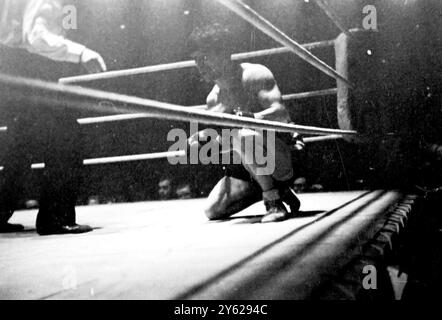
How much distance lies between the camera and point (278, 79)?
3816mm

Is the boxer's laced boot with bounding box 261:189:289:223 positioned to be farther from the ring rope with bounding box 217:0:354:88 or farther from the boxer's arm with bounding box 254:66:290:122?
the ring rope with bounding box 217:0:354:88

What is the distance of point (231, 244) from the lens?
1218 millimetres

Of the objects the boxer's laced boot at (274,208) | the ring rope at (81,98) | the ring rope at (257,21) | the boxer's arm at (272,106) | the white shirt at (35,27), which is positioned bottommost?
the boxer's laced boot at (274,208)

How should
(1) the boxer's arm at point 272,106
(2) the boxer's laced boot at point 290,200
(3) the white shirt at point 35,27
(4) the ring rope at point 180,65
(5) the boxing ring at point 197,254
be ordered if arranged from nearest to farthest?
(5) the boxing ring at point 197,254 → (3) the white shirt at point 35,27 → (1) the boxer's arm at point 272,106 → (2) the boxer's laced boot at point 290,200 → (4) the ring rope at point 180,65

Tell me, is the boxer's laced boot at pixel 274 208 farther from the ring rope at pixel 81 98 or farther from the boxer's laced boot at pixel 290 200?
the ring rope at pixel 81 98

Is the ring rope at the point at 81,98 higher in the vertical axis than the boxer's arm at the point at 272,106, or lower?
lower

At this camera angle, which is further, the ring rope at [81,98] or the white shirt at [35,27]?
the white shirt at [35,27]

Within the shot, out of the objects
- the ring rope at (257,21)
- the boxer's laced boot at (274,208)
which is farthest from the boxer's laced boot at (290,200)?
the ring rope at (257,21)

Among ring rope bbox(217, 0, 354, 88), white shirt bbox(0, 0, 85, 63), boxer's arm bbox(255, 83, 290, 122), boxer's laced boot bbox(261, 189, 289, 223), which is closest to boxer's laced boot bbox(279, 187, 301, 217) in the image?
boxer's laced boot bbox(261, 189, 289, 223)

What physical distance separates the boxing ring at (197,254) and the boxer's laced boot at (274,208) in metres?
0.07

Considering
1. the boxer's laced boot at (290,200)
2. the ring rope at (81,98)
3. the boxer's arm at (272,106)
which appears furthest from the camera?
the boxer's laced boot at (290,200)

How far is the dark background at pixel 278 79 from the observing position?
9.09ft

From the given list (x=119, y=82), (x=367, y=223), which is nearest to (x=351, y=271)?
(x=367, y=223)

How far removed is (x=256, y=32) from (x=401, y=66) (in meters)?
1.60
